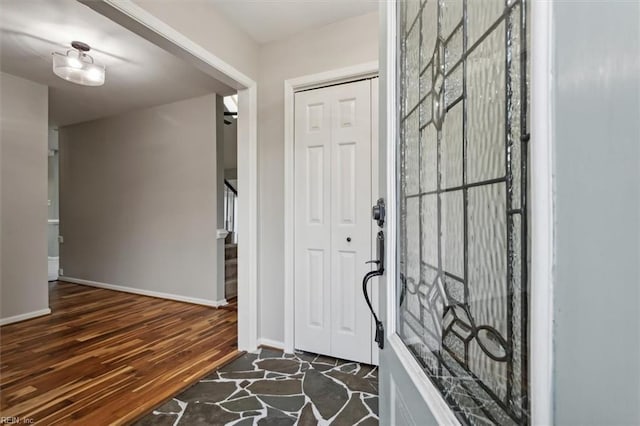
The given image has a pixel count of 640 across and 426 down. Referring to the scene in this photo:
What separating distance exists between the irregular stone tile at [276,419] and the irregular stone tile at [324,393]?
186mm

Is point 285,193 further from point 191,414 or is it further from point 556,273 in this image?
point 556,273

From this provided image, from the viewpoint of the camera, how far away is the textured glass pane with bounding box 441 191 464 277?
0.52m

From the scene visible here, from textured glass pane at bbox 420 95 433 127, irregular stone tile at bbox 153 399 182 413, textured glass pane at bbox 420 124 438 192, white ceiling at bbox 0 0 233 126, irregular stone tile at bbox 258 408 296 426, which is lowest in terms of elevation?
irregular stone tile at bbox 258 408 296 426

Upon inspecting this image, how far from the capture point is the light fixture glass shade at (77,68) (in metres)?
2.50

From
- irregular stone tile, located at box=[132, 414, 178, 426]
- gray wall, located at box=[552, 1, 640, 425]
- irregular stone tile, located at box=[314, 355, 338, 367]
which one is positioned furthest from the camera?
irregular stone tile, located at box=[314, 355, 338, 367]

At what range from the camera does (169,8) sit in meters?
1.79

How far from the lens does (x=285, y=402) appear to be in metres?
1.85

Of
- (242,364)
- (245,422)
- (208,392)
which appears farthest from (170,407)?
(242,364)

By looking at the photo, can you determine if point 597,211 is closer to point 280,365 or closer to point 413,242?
point 413,242

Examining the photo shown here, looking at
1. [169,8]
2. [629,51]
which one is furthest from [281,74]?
[629,51]

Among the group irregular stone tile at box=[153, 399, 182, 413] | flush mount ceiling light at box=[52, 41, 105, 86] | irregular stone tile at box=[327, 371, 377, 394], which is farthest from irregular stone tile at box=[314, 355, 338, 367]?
flush mount ceiling light at box=[52, 41, 105, 86]

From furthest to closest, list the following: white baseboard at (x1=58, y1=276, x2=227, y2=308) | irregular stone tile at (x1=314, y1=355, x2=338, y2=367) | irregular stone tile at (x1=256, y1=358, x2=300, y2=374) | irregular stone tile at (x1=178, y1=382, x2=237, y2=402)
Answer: white baseboard at (x1=58, y1=276, x2=227, y2=308), irregular stone tile at (x1=314, y1=355, x2=338, y2=367), irregular stone tile at (x1=256, y1=358, x2=300, y2=374), irregular stone tile at (x1=178, y1=382, x2=237, y2=402)

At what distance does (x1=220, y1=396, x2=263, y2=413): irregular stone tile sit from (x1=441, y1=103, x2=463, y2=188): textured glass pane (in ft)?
5.87

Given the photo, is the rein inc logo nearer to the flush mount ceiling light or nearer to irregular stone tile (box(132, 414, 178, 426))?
irregular stone tile (box(132, 414, 178, 426))
